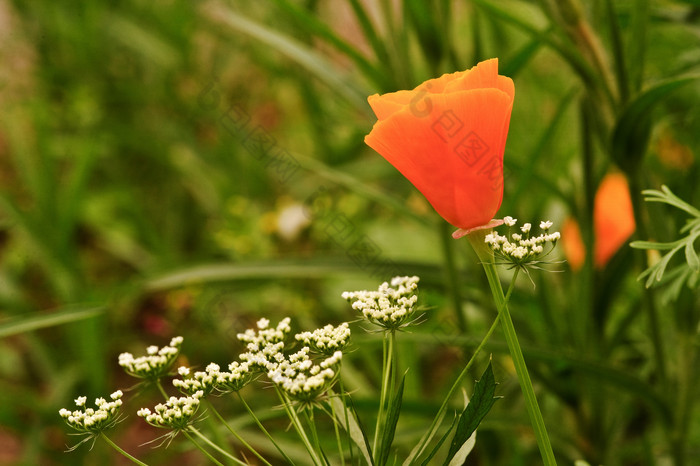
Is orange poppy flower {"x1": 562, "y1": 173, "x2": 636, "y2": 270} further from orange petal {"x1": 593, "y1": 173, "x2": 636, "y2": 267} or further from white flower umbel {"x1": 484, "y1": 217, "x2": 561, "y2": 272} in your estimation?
white flower umbel {"x1": 484, "y1": 217, "x2": 561, "y2": 272}

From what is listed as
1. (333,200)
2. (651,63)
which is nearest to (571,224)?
(651,63)

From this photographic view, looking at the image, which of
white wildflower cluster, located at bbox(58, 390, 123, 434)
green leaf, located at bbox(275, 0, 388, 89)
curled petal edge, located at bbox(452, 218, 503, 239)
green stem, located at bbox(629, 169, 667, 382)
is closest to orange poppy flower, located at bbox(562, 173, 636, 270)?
green stem, located at bbox(629, 169, 667, 382)

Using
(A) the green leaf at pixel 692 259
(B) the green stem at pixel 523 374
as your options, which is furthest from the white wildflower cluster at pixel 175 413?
(A) the green leaf at pixel 692 259

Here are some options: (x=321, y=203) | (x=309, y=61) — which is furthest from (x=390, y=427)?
(x=321, y=203)

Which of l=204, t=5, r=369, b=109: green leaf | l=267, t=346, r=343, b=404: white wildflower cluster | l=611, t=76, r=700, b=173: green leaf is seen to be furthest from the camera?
l=204, t=5, r=369, b=109: green leaf

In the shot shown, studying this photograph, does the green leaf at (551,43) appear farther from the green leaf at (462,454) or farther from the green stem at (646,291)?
the green leaf at (462,454)

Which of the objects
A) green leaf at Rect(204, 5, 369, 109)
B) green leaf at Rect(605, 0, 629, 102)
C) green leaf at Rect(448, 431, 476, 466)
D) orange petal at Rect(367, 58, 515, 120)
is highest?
green leaf at Rect(204, 5, 369, 109)

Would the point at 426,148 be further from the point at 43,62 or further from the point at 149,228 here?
the point at 43,62
